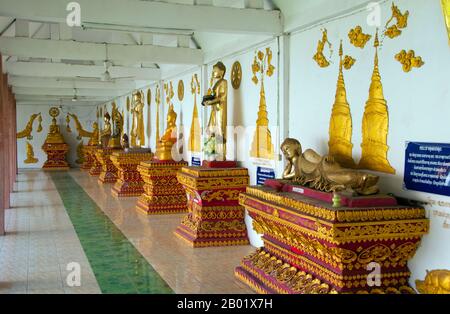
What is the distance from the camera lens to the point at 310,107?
5.36 m

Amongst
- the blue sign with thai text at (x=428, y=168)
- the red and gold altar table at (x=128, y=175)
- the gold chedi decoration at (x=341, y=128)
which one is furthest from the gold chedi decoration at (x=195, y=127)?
the blue sign with thai text at (x=428, y=168)

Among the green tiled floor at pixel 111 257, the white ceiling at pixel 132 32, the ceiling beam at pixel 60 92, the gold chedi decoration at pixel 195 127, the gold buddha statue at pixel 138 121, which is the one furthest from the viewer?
the ceiling beam at pixel 60 92

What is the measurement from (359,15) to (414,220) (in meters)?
1.89

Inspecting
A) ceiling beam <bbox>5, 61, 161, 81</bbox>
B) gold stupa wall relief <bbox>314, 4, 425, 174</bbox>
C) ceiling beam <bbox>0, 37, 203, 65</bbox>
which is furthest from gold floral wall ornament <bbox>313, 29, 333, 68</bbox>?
ceiling beam <bbox>5, 61, 161, 81</bbox>

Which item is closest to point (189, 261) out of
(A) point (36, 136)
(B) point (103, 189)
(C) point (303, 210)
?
(C) point (303, 210)

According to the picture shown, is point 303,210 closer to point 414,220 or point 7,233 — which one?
point 414,220

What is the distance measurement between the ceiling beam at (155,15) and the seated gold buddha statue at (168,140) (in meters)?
4.07

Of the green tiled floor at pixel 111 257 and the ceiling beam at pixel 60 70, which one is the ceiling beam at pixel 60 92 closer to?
the ceiling beam at pixel 60 70

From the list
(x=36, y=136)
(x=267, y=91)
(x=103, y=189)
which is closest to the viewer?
(x=267, y=91)

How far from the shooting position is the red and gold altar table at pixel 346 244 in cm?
372

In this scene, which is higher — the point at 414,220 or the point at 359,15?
the point at 359,15

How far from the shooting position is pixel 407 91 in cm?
401

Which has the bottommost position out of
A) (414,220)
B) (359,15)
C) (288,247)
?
(288,247)

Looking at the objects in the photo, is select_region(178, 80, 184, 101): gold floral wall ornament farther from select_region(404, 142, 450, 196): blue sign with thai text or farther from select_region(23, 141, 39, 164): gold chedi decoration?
select_region(23, 141, 39, 164): gold chedi decoration
